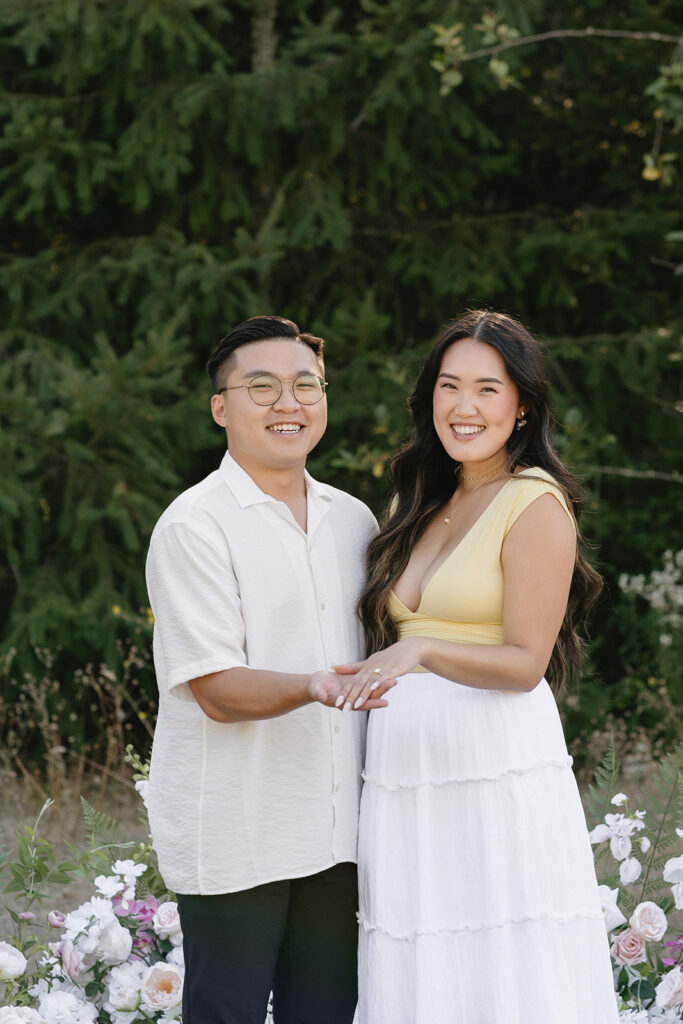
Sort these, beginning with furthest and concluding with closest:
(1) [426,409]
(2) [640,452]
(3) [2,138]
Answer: (2) [640,452]
(3) [2,138]
(1) [426,409]

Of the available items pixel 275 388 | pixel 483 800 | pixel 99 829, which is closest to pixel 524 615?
pixel 483 800

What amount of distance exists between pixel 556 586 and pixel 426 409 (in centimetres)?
66

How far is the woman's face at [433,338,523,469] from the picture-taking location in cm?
253

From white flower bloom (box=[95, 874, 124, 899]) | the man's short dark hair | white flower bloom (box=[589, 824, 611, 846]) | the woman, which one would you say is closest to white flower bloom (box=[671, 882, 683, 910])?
white flower bloom (box=[589, 824, 611, 846])

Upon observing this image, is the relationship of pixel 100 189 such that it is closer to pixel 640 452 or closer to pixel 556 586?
pixel 640 452

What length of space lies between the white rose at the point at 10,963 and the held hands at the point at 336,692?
1.21 m

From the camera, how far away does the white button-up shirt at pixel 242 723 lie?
224 centimetres

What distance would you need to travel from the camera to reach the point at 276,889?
7.52 ft

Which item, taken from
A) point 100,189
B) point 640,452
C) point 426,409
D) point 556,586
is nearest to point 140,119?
point 100,189

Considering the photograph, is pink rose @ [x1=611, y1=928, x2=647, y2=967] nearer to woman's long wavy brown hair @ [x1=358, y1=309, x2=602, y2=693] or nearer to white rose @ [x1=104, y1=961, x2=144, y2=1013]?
woman's long wavy brown hair @ [x1=358, y1=309, x2=602, y2=693]

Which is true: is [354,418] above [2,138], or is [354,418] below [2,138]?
below

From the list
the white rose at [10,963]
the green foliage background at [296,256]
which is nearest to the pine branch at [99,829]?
the white rose at [10,963]

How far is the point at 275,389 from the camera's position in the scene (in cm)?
243

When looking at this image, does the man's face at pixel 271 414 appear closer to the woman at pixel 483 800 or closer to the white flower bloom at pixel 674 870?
the woman at pixel 483 800
